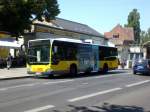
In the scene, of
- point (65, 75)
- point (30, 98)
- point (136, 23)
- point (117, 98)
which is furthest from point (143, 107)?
point (136, 23)

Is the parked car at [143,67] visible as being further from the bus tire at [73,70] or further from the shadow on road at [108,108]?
the shadow on road at [108,108]

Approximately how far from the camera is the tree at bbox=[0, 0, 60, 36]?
43594 mm

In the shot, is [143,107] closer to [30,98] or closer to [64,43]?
[30,98]

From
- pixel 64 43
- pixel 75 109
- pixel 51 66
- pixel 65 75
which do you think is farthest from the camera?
pixel 65 75

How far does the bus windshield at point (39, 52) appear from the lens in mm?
26958

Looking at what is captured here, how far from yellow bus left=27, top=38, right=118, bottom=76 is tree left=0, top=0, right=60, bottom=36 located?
14.2 metres

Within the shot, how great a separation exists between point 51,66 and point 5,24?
20.2 metres

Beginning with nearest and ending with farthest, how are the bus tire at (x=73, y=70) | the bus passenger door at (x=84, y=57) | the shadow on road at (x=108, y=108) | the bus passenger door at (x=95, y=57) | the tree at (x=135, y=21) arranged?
the shadow on road at (x=108, y=108)
the bus tire at (x=73, y=70)
the bus passenger door at (x=84, y=57)
the bus passenger door at (x=95, y=57)
the tree at (x=135, y=21)

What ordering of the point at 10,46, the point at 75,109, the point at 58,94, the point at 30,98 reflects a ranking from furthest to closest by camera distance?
the point at 10,46
the point at 58,94
the point at 30,98
the point at 75,109

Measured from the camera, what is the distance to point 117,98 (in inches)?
618

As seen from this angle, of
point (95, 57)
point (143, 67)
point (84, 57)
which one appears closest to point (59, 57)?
point (84, 57)

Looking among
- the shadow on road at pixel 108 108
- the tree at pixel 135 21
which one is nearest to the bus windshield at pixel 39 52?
the shadow on road at pixel 108 108

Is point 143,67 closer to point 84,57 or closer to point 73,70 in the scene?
point 84,57

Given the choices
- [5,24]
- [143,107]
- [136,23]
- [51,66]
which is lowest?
[143,107]
